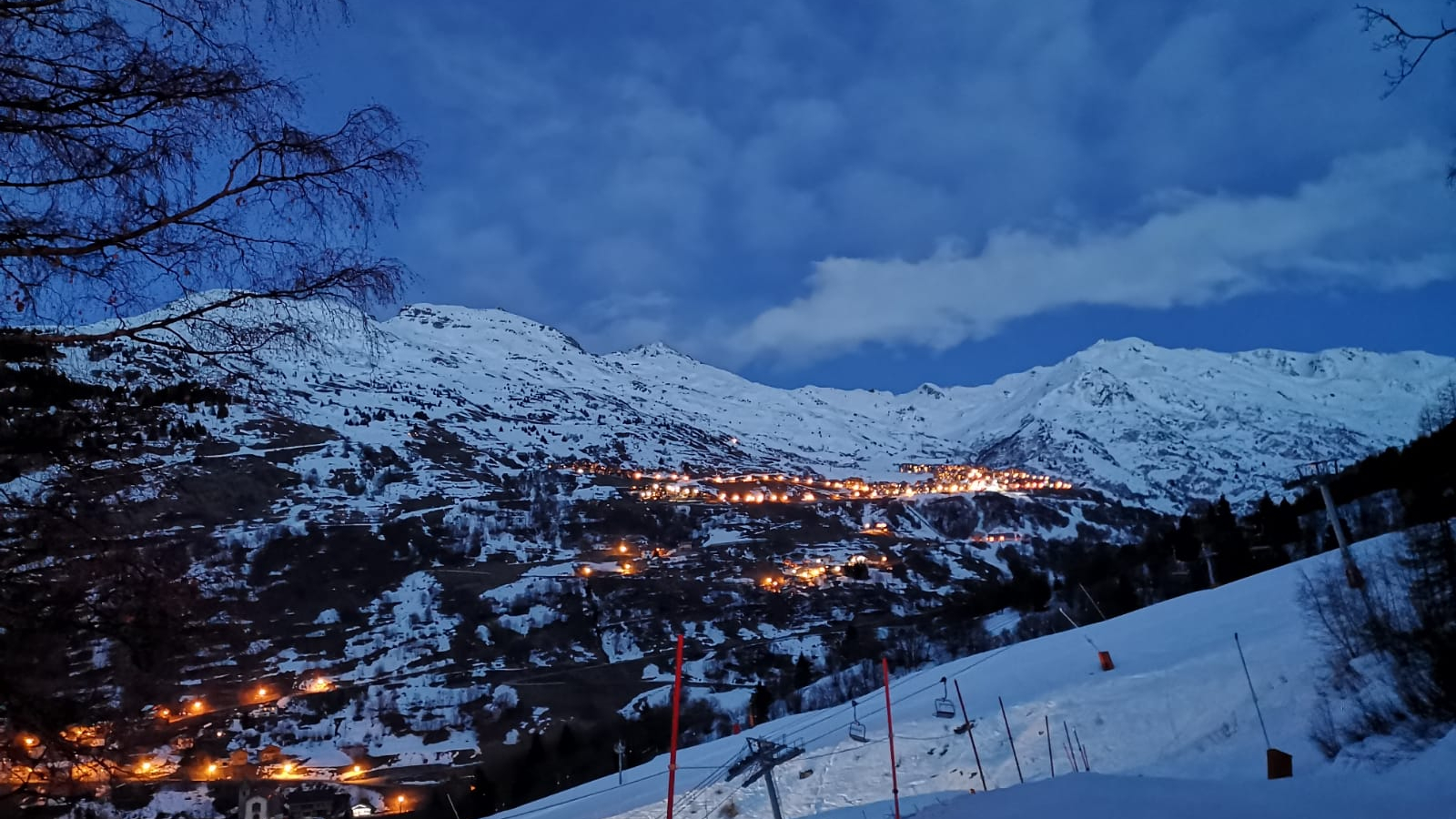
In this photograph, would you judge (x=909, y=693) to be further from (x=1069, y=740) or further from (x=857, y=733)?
(x=1069, y=740)

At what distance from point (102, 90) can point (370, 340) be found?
1.56m

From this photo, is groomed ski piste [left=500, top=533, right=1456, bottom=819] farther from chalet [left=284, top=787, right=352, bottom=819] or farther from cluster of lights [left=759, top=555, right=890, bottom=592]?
cluster of lights [left=759, top=555, right=890, bottom=592]

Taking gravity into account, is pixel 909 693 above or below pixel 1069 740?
above

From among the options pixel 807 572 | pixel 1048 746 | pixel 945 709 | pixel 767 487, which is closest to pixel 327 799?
pixel 945 709

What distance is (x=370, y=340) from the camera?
14.3 feet

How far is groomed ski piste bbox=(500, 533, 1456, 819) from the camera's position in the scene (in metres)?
15.7

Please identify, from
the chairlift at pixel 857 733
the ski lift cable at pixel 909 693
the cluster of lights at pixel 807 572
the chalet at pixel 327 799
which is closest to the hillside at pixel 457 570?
the cluster of lights at pixel 807 572

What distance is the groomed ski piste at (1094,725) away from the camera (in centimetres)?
1567

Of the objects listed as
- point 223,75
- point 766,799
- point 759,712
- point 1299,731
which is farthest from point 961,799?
point 759,712

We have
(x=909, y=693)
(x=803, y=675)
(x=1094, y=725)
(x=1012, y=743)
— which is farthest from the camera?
(x=803, y=675)

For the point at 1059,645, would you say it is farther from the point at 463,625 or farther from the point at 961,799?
the point at 463,625

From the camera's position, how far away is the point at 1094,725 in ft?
61.7

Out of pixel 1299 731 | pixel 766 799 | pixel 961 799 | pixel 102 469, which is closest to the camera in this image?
pixel 102 469

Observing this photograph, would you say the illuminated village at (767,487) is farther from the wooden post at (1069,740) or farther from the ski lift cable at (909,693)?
the wooden post at (1069,740)
